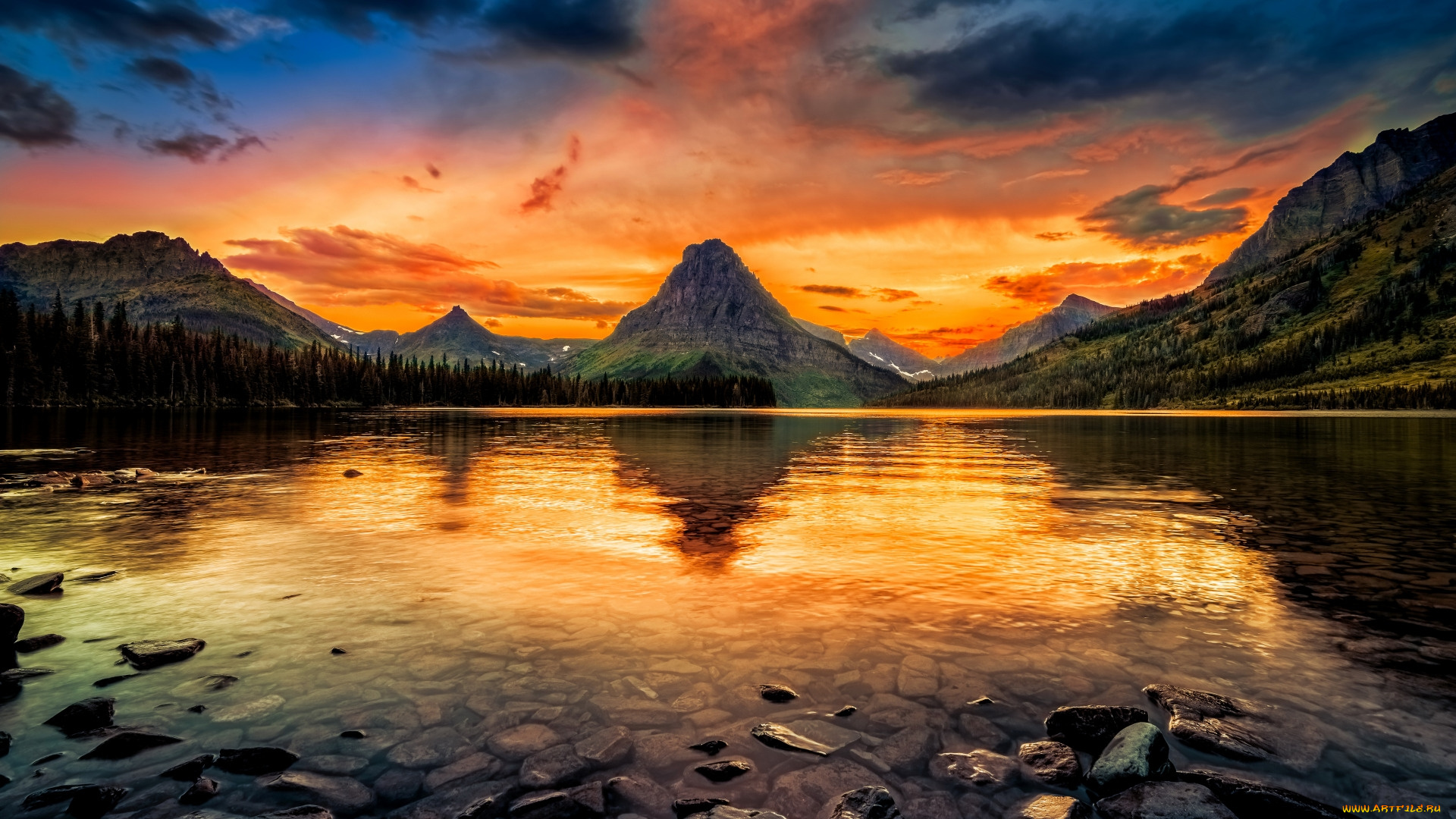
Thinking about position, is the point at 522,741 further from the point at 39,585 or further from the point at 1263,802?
the point at 39,585

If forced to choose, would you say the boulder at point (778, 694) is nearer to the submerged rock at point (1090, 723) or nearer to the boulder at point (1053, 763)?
the boulder at point (1053, 763)

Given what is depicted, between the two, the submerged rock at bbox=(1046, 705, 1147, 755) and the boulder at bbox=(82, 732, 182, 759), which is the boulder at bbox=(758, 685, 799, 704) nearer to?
the submerged rock at bbox=(1046, 705, 1147, 755)

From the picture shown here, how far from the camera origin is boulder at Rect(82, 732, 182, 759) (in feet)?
32.1

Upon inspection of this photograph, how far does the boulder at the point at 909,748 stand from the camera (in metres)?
9.80

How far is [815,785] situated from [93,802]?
9314mm

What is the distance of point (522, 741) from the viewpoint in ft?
34.2

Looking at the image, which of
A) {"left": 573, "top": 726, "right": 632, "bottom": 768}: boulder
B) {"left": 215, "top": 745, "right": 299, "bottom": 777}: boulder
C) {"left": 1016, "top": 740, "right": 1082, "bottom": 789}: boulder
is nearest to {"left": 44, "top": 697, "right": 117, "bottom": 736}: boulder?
{"left": 215, "top": 745, "right": 299, "bottom": 777}: boulder

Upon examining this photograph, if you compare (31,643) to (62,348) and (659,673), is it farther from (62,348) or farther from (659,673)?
(62,348)

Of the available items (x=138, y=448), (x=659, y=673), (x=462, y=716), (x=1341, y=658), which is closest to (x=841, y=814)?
(x=659, y=673)

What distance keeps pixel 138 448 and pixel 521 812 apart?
7904 centimetres

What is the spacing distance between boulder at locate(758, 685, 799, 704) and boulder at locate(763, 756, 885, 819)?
6.89 feet

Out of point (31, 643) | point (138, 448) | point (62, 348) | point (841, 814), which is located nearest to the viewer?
A: point (841, 814)

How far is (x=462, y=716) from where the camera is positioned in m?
11.2

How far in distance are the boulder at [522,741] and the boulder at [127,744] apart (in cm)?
487
